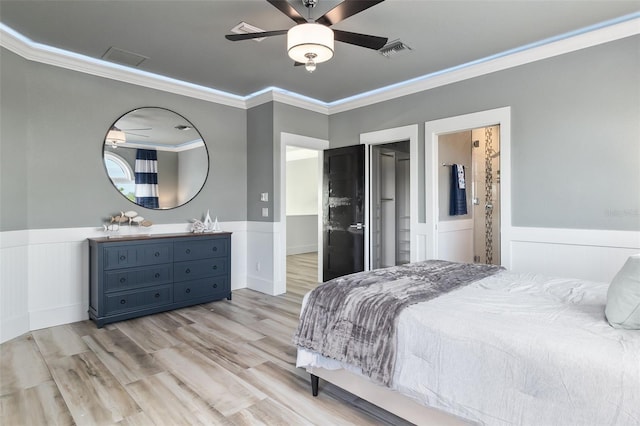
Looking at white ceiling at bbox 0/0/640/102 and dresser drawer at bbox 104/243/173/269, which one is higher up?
white ceiling at bbox 0/0/640/102

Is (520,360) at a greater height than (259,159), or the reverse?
(259,159)

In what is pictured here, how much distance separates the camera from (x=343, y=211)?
4887 millimetres

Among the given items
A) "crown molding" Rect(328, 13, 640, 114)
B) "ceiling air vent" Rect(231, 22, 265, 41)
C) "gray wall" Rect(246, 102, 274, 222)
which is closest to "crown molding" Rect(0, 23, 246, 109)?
"gray wall" Rect(246, 102, 274, 222)

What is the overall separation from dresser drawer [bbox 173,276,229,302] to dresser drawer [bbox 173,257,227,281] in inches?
2.4

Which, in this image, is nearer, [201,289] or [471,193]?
[201,289]

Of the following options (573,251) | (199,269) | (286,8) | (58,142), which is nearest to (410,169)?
(573,251)

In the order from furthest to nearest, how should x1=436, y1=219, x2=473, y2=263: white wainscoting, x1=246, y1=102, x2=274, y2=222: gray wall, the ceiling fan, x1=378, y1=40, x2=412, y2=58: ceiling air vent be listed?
x1=246, y1=102, x2=274, y2=222: gray wall → x1=436, y1=219, x2=473, y2=263: white wainscoting → x1=378, y1=40, x2=412, y2=58: ceiling air vent → the ceiling fan

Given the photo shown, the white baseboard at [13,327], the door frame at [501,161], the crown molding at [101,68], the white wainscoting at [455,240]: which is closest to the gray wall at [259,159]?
the crown molding at [101,68]

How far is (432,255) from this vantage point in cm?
413

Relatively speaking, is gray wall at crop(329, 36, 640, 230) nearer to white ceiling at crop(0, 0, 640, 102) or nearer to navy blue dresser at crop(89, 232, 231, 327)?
white ceiling at crop(0, 0, 640, 102)

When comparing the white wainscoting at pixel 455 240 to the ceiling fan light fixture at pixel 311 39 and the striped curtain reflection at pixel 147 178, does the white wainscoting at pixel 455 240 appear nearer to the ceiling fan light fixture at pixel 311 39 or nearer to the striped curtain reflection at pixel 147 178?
the ceiling fan light fixture at pixel 311 39

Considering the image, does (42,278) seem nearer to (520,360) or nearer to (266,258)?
(266,258)

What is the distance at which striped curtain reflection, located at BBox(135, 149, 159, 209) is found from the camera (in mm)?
4055

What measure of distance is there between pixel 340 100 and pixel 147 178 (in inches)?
112
